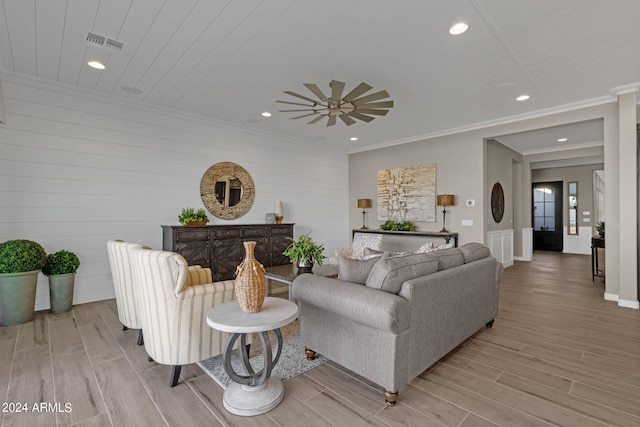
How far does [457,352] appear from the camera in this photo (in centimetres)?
274

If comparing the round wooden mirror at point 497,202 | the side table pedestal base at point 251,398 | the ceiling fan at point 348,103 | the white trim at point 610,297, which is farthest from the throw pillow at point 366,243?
the side table pedestal base at point 251,398

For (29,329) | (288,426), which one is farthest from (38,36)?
(288,426)

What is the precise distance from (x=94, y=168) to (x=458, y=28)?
4782 millimetres

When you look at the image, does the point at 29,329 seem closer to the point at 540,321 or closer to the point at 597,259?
the point at 540,321

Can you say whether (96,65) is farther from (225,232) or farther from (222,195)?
(225,232)

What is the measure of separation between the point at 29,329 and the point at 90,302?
0.98m

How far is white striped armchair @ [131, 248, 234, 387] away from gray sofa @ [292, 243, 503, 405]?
76 centimetres

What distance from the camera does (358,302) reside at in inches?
81.0

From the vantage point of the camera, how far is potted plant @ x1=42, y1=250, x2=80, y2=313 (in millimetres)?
3727

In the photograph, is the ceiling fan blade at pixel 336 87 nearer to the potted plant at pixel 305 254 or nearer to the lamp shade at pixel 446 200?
the potted plant at pixel 305 254

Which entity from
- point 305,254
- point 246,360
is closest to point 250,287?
point 246,360

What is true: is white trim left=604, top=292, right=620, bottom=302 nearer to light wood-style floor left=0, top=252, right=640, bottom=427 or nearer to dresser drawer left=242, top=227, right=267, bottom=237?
light wood-style floor left=0, top=252, right=640, bottom=427

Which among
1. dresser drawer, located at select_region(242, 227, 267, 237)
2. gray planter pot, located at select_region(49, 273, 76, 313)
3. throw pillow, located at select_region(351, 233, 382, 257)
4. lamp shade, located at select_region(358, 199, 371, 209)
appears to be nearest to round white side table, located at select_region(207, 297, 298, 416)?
gray planter pot, located at select_region(49, 273, 76, 313)

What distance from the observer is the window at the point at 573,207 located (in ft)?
31.1
